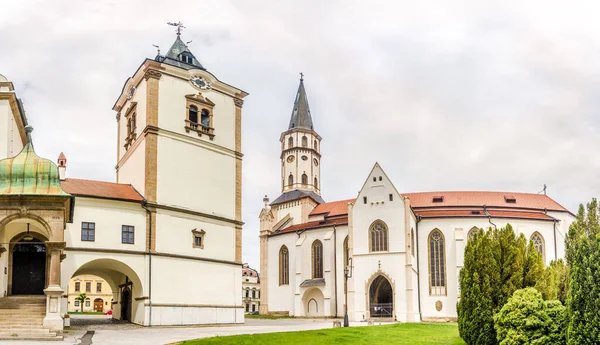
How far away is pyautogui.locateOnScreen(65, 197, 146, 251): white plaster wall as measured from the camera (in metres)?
31.8

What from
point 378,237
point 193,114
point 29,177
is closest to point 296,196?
point 378,237

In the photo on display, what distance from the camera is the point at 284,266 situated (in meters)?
65.4

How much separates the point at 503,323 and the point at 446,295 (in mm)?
38010

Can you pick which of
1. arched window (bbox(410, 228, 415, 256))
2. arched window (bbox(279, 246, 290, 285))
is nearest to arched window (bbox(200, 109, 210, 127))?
arched window (bbox(410, 228, 415, 256))

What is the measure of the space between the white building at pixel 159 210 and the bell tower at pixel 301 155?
33601 mm

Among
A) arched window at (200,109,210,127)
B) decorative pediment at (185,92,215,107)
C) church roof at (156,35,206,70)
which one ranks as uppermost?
church roof at (156,35,206,70)

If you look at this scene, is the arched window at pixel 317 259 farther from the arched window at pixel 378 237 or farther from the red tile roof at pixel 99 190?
the red tile roof at pixel 99 190

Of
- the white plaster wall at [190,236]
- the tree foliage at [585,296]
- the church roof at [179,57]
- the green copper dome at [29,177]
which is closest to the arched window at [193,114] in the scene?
the church roof at [179,57]

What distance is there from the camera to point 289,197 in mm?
72188

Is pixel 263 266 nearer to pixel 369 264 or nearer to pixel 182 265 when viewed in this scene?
pixel 369 264

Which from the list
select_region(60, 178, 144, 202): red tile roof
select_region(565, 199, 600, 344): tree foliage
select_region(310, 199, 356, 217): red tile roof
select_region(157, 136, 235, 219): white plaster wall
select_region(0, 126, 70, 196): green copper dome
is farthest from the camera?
select_region(310, 199, 356, 217): red tile roof

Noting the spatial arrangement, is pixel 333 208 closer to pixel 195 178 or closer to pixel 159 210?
pixel 195 178

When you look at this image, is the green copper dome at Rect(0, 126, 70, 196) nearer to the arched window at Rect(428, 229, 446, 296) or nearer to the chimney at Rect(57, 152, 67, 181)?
the chimney at Rect(57, 152, 67, 181)

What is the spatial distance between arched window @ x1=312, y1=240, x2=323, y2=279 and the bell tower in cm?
1254
